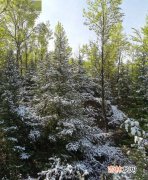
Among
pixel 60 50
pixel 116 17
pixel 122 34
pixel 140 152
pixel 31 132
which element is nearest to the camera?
pixel 140 152

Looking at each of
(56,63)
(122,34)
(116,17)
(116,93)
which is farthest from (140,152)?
(122,34)

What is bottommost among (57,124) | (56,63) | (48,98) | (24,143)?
(24,143)

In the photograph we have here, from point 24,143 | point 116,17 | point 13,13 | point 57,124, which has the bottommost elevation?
point 24,143

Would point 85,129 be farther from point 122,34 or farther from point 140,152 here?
point 122,34

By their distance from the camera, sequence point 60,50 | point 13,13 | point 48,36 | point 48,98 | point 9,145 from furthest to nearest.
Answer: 1. point 48,36
2. point 13,13
3. point 60,50
4. point 48,98
5. point 9,145

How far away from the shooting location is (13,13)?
29.0 m

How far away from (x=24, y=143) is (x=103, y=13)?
10.2 metres

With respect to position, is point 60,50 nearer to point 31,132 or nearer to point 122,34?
point 31,132

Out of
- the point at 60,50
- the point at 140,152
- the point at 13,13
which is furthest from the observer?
the point at 13,13

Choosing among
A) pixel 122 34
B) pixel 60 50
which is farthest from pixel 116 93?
pixel 60 50

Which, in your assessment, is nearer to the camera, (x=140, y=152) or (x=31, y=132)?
(x=140, y=152)

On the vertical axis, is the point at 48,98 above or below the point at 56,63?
below

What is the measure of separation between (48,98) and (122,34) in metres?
22.5

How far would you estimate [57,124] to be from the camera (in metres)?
13.2
